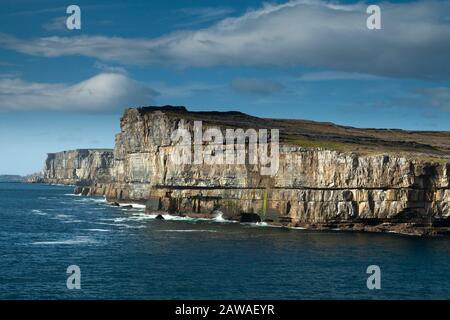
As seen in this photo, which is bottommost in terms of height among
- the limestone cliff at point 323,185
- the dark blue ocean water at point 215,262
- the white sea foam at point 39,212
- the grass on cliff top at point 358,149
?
the dark blue ocean water at point 215,262

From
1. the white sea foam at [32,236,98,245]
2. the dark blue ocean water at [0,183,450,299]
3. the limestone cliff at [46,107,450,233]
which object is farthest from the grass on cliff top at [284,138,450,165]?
the white sea foam at [32,236,98,245]

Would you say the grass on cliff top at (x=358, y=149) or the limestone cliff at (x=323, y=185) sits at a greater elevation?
the grass on cliff top at (x=358, y=149)

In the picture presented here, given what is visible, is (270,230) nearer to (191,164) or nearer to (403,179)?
(403,179)

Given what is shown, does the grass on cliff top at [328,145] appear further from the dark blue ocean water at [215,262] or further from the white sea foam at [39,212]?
the white sea foam at [39,212]

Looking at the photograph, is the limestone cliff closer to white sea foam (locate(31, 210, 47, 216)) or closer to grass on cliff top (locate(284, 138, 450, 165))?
grass on cliff top (locate(284, 138, 450, 165))

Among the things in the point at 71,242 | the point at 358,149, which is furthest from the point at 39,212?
the point at 358,149

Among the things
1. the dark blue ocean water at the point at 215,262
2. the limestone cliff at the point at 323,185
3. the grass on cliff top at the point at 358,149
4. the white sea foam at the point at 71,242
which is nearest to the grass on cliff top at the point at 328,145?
the grass on cliff top at the point at 358,149

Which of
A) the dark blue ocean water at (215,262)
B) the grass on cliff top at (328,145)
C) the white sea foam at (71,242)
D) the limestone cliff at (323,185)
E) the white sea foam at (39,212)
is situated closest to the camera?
the dark blue ocean water at (215,262)
